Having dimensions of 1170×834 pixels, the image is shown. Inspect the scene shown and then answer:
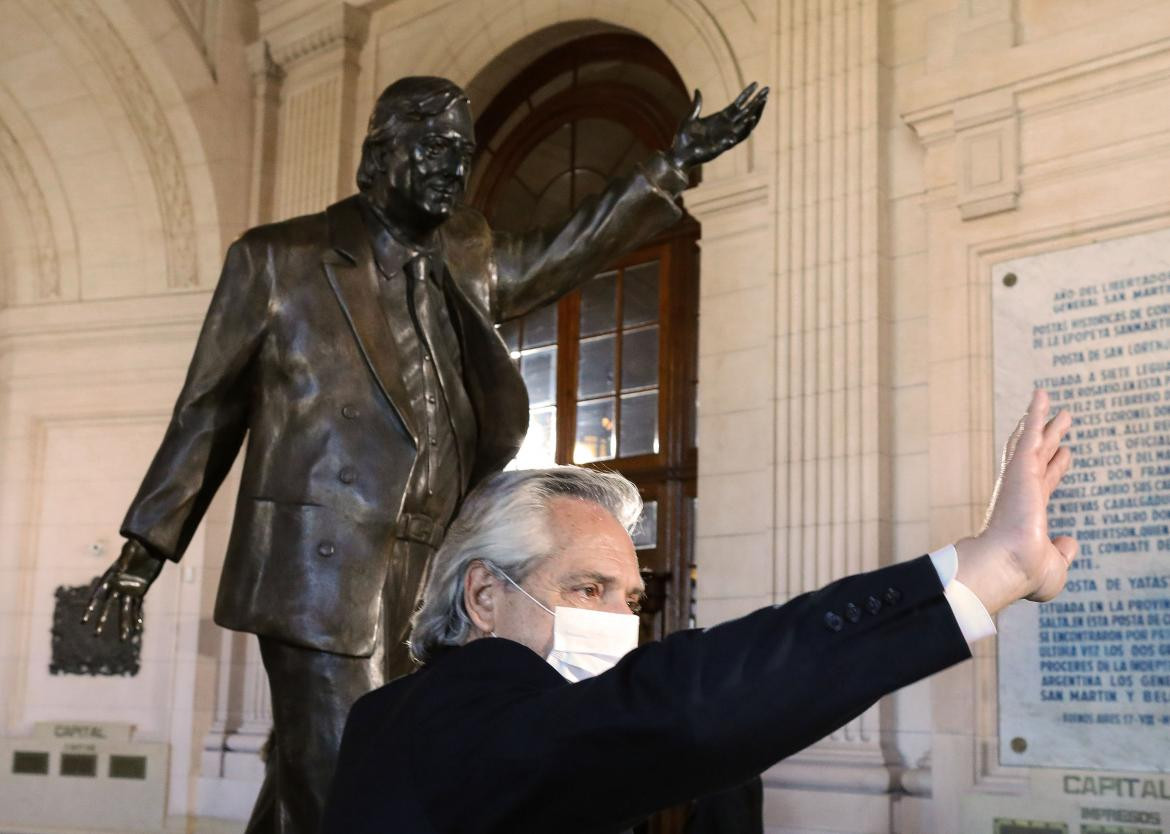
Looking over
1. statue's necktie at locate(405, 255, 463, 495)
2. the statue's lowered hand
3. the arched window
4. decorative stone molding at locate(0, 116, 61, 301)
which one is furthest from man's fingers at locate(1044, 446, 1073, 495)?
decorative stone molding at locate(0, 116, 61, 301)

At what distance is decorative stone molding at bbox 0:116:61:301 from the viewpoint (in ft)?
37.4

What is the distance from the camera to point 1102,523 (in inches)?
249

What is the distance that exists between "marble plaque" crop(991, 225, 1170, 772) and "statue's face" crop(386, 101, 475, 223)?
12.0 feet

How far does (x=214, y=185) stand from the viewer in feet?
35.0

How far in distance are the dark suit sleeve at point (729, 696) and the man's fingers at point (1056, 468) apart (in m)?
0.17

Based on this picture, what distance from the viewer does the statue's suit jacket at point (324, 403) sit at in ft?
Answer: 11.8

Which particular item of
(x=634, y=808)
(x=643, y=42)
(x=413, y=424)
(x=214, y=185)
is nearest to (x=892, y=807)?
(x=413, y=424)

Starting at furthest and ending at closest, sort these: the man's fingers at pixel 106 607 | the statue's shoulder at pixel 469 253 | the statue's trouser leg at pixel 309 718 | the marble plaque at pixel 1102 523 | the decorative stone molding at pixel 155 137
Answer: the decorative stone molding at pixel 155 137
the marble plaque at pixel 1102 523
the statue's shoulder at pixel 469 253
the man's fingers at pixel 106 607
the statue's trouser leg at pixel 309 718

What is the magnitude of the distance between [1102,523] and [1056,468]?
5142mm

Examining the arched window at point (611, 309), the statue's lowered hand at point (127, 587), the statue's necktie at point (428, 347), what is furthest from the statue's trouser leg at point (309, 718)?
the arched window at point (611, 309)

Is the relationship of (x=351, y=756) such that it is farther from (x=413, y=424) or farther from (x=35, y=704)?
(x=35, y=704)

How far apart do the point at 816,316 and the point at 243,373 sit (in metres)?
4.25

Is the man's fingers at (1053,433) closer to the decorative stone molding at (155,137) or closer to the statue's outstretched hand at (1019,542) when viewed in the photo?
the statue's outstretched hand at (1019,542)

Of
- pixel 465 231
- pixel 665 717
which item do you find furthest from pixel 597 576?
pixel 465 231
